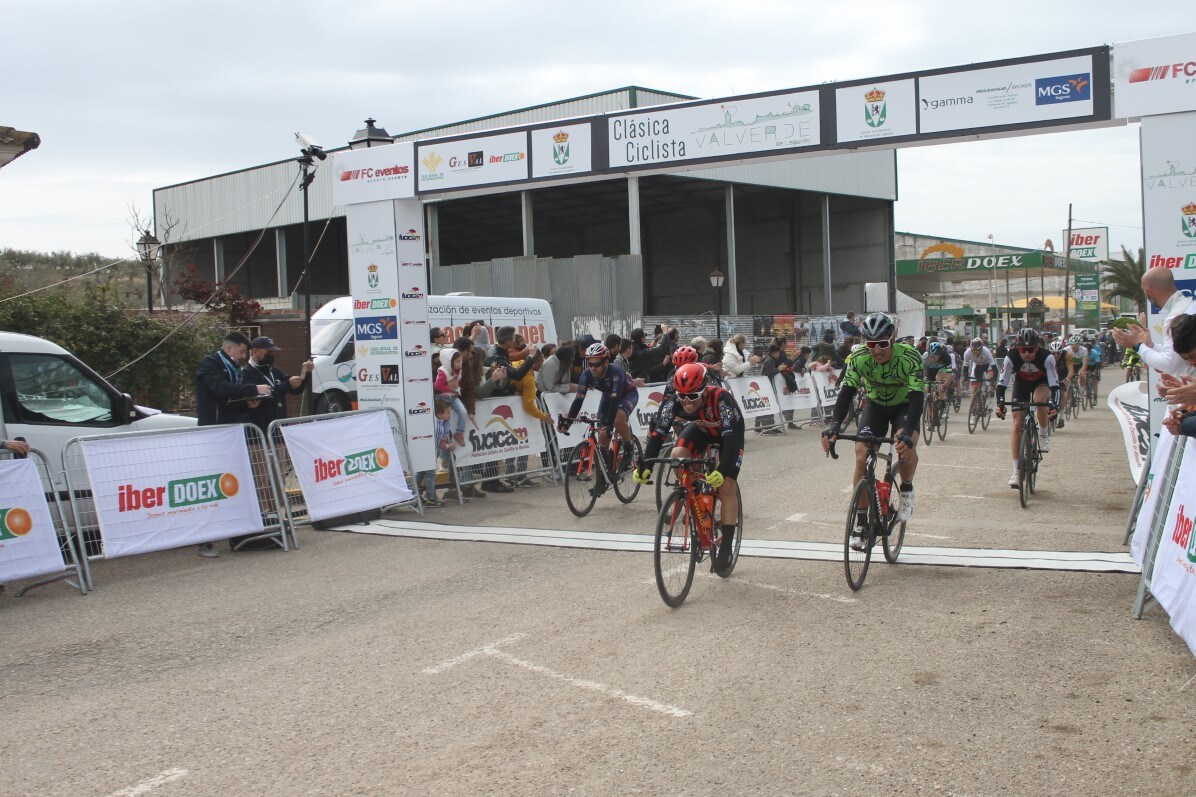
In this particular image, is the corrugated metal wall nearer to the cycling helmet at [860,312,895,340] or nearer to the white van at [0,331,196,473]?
the white van at [0,331,196,473]

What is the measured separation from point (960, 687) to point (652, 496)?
6.97 m

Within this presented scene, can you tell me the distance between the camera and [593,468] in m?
10.7

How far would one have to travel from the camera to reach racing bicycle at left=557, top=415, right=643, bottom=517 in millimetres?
10445

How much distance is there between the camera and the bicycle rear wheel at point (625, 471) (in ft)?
35.9

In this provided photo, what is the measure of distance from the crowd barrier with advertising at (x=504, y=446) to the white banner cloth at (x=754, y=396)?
19.1 ft

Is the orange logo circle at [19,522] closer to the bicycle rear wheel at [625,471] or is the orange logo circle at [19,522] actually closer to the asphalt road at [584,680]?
the asphalt road at [584,680]

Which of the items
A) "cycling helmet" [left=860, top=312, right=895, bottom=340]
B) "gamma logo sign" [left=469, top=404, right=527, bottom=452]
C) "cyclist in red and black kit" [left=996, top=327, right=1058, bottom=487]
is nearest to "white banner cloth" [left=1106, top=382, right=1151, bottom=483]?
"cyclist in red and black kit" [left=996, top=327, right=1058, bottom=487]

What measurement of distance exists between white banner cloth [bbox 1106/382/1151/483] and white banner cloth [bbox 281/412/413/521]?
737cm

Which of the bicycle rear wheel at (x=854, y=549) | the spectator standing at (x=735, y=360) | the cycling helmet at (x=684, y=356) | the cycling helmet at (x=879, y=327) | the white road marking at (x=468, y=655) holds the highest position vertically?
the cycling helmet at (x=879, y=327)

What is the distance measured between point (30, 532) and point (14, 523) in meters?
0.14

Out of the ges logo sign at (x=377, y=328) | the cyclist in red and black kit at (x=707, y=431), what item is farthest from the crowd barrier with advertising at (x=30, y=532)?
the ges logo sign at (x=377, y=328)

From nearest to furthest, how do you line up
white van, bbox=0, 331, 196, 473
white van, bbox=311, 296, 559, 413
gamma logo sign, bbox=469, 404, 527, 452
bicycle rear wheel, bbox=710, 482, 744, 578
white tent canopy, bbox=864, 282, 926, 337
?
bicycle rear wheel, bbox=710, 482, 744, 578
white van, bbox=0, 331, 196, 473
gamma logo sign, bbox=469, 404, 527, 452
white van, bbox=311, 296, 559, 413
white tent canopy, bbox=864, 282, 926, 337

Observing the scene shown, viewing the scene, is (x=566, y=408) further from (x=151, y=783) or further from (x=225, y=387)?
(x=151, y=783)

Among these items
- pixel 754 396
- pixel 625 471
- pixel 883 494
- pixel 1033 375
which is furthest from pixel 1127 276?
pixel 883 494
